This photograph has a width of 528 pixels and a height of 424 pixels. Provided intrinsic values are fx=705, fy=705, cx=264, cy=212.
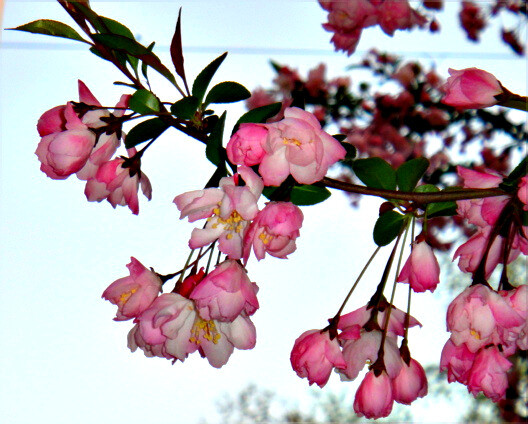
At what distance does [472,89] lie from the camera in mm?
687

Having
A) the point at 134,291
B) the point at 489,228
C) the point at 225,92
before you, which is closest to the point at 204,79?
the point at 225,92

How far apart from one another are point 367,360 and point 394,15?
78 centimetres

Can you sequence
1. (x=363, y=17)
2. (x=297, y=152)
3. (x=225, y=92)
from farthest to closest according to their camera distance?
(x=363, y=17)
(x=225, y=92)
(x=297, y=152)

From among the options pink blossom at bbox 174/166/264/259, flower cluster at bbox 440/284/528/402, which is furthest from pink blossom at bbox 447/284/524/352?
pink blossom at bbox 174/166/264/259

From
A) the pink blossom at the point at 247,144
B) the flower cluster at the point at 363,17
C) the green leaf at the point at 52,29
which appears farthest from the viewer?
the flower cluster at the point at 363,17

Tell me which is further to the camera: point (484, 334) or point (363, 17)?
point (363, 17)

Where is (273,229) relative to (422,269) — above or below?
above

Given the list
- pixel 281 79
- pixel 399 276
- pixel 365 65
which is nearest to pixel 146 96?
pixel 399 276

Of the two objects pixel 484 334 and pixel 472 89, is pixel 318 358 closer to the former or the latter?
pixel 484 334

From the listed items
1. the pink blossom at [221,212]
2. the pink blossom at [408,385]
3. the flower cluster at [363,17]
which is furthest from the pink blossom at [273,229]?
the flower cluster at [363,17]

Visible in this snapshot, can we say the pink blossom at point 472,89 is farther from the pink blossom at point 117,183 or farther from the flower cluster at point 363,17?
the flower cluster at point 363,17

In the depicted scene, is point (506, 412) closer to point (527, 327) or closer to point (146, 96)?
point (527, 327)

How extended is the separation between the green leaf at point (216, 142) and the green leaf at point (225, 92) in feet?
0.19

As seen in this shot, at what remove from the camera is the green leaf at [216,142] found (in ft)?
2.00
